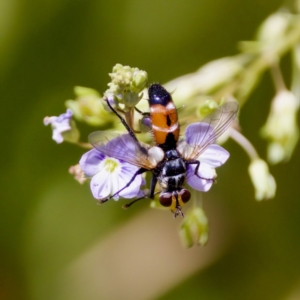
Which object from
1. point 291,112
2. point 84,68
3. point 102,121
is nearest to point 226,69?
point 291,112

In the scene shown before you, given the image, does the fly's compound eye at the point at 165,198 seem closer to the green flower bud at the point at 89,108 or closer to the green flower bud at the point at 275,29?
the green flower bud at the point at 89,108

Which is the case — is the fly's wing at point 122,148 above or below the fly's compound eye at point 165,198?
above

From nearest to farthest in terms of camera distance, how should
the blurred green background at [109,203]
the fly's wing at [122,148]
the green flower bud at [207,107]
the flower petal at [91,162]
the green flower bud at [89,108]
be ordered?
1. the fly's wing at [122,148]
2. the flower petal at [91,162]
3. the green flower bud at [207,107]
4. the green flower bud at [89,108]
5. the blurred green background at [109,203]

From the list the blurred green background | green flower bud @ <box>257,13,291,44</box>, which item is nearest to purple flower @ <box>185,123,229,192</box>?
green flower bud @ <box>257,13,291,44</box>

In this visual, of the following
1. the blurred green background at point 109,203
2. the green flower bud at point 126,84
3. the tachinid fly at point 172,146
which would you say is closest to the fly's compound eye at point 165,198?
the tachinid fly at point 172,146

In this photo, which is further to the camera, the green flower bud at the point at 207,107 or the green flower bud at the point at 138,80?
the green flower bud at the point at 207,107

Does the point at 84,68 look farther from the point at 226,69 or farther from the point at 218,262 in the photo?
the point at 218,262
